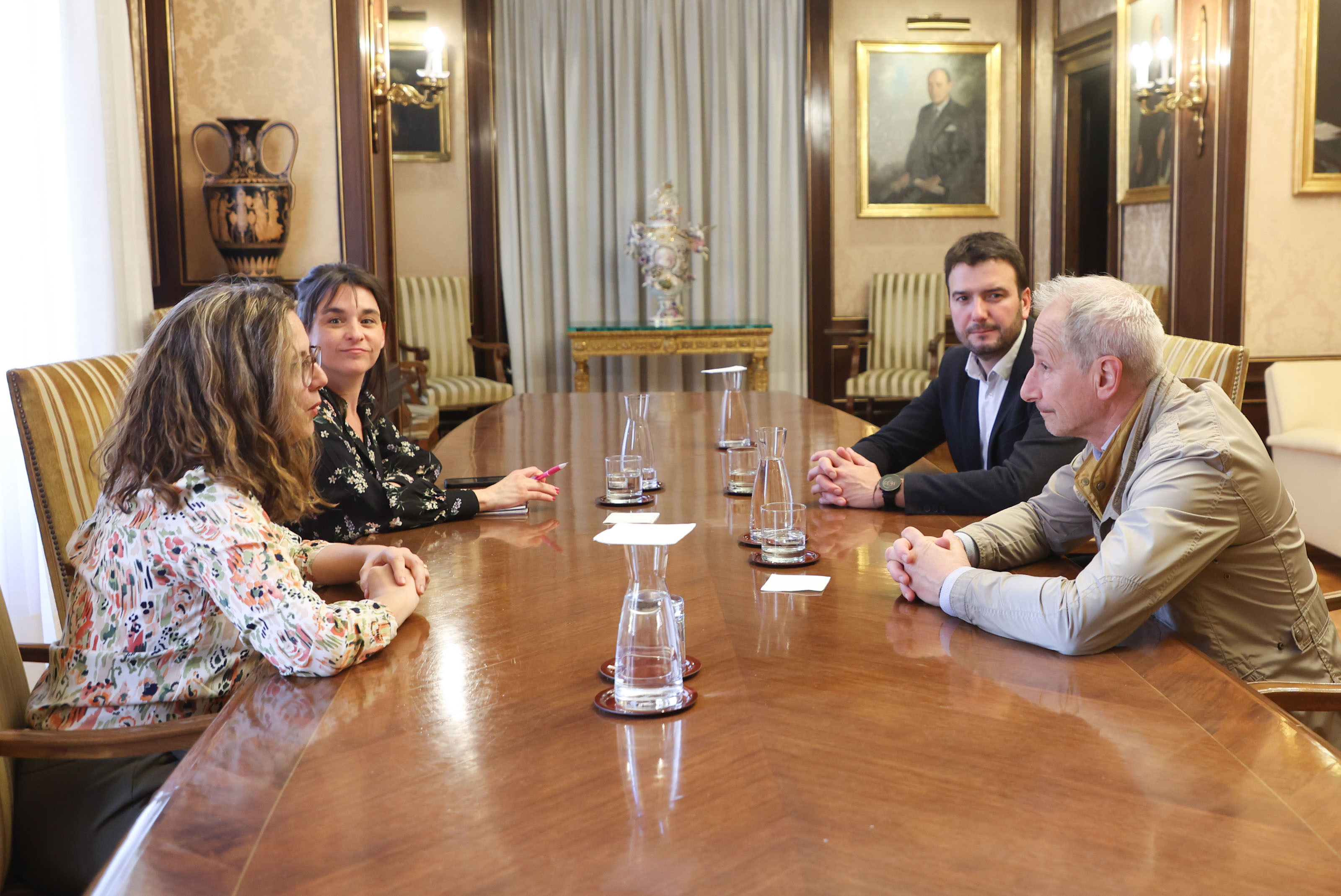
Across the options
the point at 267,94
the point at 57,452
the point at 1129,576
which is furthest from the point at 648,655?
the point at 267,94

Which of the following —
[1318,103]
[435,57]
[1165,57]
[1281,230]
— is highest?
[435,57]

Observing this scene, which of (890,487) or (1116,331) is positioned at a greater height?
(1116,331)

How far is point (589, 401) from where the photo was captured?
437cm

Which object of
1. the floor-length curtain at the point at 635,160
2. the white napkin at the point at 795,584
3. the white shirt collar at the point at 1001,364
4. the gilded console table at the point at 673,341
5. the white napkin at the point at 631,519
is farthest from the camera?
the floor-length curtain at the point at 635,160

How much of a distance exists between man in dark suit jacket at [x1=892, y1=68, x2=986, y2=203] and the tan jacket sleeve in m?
6.71

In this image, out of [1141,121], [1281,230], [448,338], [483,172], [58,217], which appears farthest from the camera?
[483,172]

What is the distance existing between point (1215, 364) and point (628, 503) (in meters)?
1.41

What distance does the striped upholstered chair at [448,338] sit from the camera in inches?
290

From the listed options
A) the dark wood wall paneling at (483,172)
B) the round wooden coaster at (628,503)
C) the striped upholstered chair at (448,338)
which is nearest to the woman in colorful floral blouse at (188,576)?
the round wooden coaster at (628,503)

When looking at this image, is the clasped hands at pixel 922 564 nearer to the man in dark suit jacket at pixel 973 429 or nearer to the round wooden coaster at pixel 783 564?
the round wooden coaster at pixel 783 564

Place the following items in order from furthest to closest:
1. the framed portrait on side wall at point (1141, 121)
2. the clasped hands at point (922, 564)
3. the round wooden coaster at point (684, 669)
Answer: the framed portrait on side wall at point (1141, 121) → the clasped hands at point (922, 564) → the round wooden coaster at point (684, 669)

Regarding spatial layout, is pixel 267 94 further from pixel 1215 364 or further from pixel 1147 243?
pixel 1147 243

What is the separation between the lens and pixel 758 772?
1.15 meters

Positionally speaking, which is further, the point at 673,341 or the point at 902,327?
the point at 902,327
